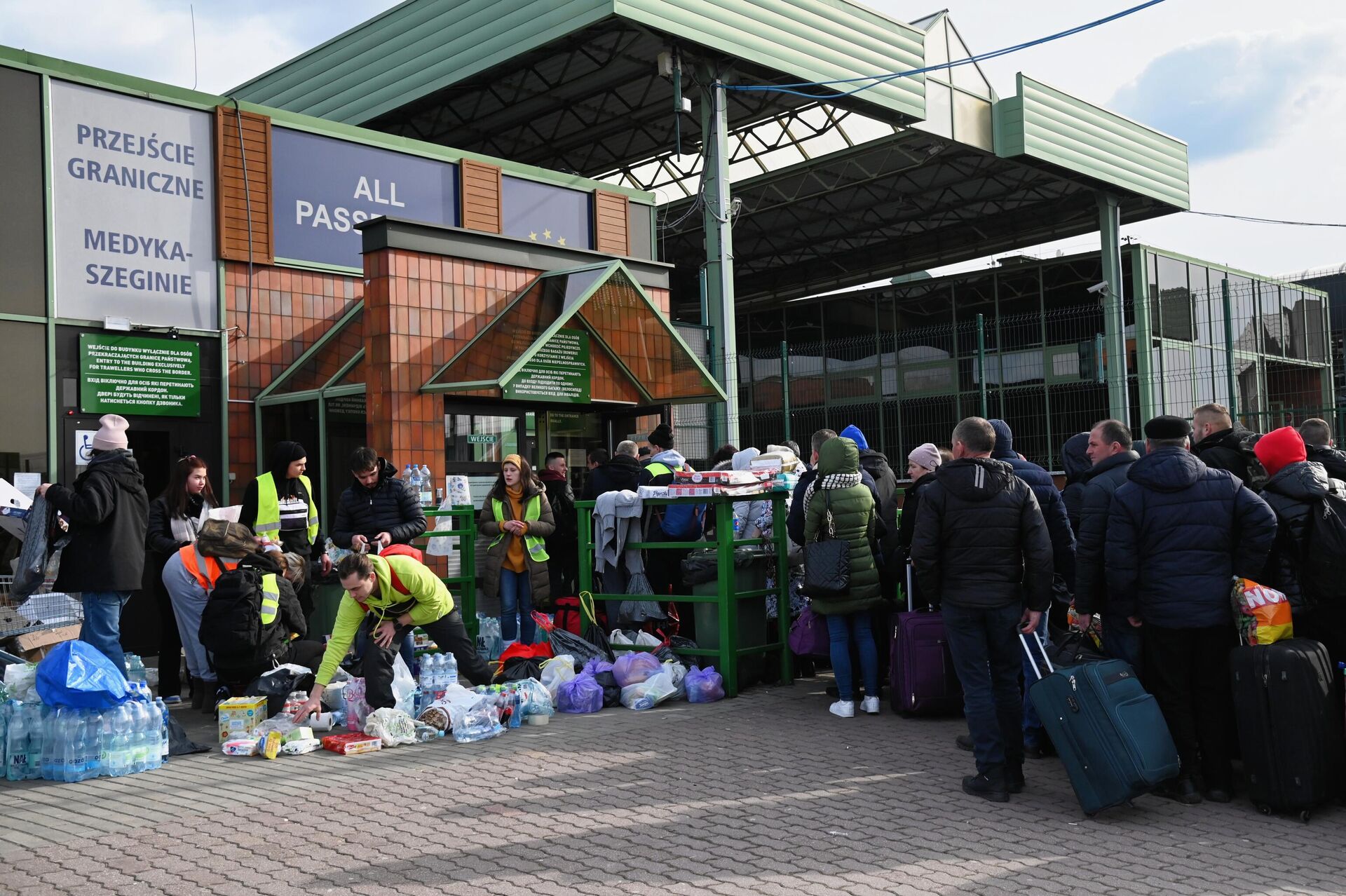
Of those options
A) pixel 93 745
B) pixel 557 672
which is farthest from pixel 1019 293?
pixel 93 745

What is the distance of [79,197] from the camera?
1002 cm

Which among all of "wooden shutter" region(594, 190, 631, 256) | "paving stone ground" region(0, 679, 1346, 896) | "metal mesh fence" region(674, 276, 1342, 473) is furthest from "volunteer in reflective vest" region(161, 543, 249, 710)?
"metal mesh fence" region(674, 276, 1342, 473)

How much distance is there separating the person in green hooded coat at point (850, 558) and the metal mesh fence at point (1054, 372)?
22.8 feet

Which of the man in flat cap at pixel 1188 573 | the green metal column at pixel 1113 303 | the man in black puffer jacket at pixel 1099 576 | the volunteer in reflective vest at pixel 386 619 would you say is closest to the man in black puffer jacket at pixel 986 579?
the man in black puffer jacket at pixel 1099 576

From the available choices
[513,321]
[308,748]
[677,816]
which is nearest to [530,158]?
[513,321]

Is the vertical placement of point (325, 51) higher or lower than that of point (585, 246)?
higher

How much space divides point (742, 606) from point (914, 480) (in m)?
1.56

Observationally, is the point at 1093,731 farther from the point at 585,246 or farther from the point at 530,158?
the point at 530,158

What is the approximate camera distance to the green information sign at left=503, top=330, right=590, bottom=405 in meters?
10.9

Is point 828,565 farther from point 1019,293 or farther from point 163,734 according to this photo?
point 1019,293

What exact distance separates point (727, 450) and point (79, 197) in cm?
611

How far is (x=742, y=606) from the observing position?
832cm

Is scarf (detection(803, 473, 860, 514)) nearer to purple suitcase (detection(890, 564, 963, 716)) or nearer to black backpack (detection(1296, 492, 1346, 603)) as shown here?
purple suitcase (detection(890, 564, 963, 716))

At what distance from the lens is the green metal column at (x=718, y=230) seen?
14.2m
